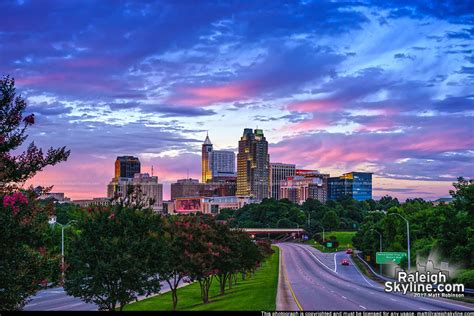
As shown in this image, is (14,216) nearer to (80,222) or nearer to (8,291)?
(8,291)

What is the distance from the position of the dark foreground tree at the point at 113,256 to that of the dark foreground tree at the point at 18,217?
9902 mm

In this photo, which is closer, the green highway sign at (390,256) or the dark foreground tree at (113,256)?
the dark foreground tree at (113,256)

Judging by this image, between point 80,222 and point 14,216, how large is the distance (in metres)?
13.1

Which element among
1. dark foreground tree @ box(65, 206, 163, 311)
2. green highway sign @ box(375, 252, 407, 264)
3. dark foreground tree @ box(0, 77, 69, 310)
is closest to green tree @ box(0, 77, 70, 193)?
dark foreground tree @ box(0, 77, 69, 310)

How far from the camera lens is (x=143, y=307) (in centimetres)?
5419

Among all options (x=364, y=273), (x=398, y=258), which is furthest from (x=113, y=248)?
(x=364, y=273)

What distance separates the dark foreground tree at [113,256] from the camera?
28.3 m

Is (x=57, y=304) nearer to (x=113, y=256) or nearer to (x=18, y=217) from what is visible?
(x=113, y=256)

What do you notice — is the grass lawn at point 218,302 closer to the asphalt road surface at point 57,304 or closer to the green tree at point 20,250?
the asphalt road surface at point 57,304

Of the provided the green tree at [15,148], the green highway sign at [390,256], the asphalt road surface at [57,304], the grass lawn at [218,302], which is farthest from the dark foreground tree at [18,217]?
the green highway sign at [390,256]

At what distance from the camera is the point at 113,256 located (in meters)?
28.6

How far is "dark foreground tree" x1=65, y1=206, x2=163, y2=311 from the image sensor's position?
92.8ft

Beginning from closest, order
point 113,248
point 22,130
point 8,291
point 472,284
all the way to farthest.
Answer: point 8,291, point 22,130, point 113,248, point 472,284

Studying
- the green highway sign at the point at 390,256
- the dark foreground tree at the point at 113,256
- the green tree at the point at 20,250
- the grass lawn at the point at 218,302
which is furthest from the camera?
the green highway sign at the point at 390,256
